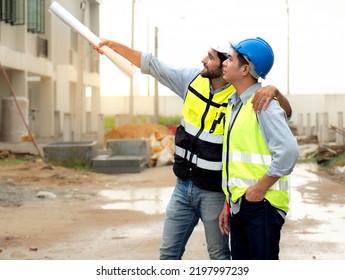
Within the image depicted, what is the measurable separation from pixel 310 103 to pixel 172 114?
8.01 meters

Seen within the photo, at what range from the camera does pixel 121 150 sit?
17875 mm

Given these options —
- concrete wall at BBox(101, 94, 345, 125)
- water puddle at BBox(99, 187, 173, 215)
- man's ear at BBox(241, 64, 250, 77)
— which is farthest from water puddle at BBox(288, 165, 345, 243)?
concrete wall at BBox(101, 94, 345, 125)

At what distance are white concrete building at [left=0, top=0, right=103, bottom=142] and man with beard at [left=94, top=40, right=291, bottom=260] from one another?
14.4m

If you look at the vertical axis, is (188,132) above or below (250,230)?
above

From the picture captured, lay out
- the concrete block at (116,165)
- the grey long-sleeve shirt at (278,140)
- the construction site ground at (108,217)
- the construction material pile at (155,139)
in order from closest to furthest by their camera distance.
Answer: the grey long-sleeve shirt at (278,140) → the construction site ground at (108,217) → the concrete block at (116,165) → the construction material pile at (155,139)

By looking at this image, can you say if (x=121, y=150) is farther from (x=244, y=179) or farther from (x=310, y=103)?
(x=310, y=103)

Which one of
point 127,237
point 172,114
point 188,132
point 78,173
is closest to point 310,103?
point 172,114

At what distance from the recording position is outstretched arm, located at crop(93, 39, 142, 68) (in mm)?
3719

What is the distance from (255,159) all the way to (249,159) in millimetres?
28

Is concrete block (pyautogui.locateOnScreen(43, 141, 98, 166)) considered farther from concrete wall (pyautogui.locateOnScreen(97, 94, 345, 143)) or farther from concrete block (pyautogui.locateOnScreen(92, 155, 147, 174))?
concrete wall (pyautogui.locateOnScreen(97, 94, 345, 143))

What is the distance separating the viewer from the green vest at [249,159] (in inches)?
126

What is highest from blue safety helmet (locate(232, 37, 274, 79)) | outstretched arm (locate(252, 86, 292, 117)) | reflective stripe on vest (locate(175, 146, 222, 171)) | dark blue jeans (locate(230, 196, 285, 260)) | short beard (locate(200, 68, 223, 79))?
blue safety helmet (locate(232, 37, 274, 79))

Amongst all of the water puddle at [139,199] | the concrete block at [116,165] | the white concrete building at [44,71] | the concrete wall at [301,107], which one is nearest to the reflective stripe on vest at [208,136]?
the water puddle at [139,199]

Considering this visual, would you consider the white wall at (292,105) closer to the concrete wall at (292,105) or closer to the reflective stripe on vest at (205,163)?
the concrete wall at (292,105)
